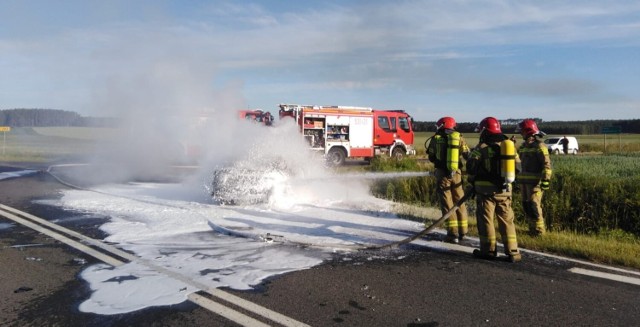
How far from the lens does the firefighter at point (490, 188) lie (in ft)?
18.4

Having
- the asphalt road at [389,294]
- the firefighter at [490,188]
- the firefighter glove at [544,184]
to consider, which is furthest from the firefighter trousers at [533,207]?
the firefighter at [490,188]

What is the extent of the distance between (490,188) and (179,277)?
3.56 metres

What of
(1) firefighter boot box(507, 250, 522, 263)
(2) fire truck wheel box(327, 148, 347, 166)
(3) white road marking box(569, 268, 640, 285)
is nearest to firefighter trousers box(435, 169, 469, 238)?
(1) firefighter boot box(507, 250, 522, 263)

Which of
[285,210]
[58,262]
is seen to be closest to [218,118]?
[285,210]

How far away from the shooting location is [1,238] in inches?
263

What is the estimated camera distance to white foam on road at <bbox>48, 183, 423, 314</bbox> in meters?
4.56

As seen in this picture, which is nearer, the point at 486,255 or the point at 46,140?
the point at 486,255

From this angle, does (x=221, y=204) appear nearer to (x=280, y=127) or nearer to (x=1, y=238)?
(x=280, y=127)

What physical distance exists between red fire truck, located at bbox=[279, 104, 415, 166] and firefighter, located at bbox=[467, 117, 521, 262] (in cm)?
1344

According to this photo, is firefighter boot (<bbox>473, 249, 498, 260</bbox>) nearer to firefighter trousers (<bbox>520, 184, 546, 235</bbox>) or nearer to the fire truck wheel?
firefighter trousers (<bbox>520, 184, 546, 235</bbox>)

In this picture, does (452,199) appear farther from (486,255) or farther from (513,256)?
(513,256)

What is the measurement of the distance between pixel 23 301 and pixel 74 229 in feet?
10.8

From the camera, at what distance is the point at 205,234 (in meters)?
6.95

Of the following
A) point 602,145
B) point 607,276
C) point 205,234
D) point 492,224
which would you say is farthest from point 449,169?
point 602,145
